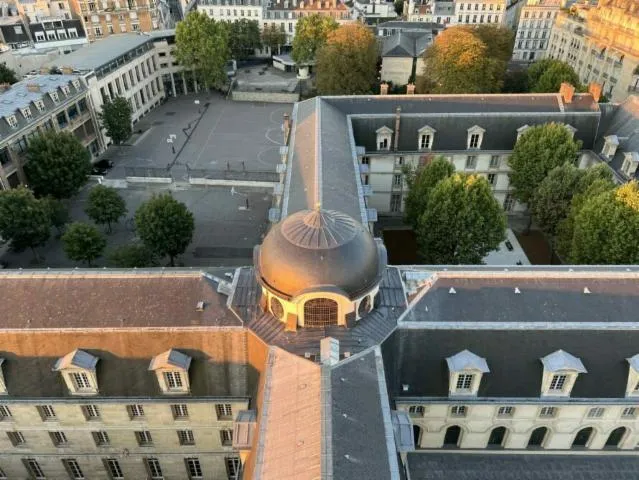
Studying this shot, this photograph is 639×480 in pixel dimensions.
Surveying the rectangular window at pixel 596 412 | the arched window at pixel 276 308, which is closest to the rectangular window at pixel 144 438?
the arched window at pixel 276 308

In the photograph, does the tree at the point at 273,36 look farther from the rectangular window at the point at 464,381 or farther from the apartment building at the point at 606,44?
the rectangular window at the point at 464,381

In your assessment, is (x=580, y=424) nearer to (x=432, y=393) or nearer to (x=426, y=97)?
(x=432, y=393)

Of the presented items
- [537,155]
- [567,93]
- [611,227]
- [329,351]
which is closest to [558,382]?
[329,351]

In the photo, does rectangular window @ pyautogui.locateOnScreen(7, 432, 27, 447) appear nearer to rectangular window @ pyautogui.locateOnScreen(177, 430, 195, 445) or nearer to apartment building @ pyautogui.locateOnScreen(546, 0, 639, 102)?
rectangular window @ pyautogui.locateOnScreen(177, 430, 195, 445)

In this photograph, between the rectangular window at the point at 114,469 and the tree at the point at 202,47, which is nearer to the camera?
the rectangular window at the point at 114,469

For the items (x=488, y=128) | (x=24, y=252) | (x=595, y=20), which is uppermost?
(x=595, y=20)

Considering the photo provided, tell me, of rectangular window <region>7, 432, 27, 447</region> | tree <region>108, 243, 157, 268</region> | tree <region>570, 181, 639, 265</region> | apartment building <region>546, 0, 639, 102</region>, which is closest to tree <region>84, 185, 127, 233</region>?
tree <region>108, 243, 157, 268</region>

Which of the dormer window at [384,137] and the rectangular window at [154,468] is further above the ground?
the dormer window at [384,137]

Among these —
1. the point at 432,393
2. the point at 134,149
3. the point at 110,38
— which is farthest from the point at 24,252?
the point at 110,38
